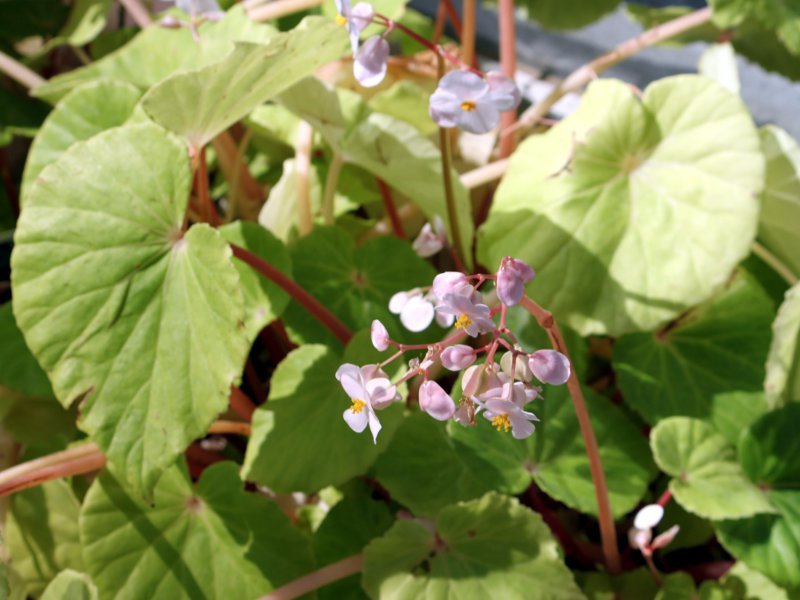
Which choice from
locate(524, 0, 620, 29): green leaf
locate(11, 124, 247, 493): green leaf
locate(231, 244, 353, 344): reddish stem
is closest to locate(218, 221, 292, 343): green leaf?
locate(231, 244, 353, 344): reddish stem

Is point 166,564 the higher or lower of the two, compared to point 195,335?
lower

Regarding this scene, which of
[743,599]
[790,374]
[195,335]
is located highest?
[195,335]

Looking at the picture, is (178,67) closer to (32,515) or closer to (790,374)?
(32,515)

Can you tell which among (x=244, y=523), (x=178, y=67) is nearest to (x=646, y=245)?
(x=244, y=523)

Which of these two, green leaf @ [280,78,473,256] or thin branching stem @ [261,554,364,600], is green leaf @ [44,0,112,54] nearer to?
green leaf @ [280,78,473,256]

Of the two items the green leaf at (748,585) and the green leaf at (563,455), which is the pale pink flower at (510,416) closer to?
the green leaf at (563,455)

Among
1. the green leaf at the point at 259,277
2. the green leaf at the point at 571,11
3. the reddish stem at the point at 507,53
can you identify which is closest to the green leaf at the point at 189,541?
the green leaf at the point at 259,277
